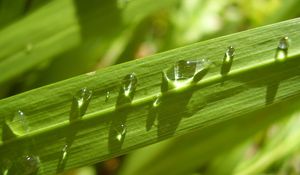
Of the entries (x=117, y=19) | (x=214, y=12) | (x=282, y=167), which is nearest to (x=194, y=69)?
(x=117, y=19)

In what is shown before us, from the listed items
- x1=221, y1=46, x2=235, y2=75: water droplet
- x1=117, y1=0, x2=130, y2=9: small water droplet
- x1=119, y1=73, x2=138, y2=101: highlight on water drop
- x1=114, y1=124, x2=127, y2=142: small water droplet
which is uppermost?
x1=117, y1=0, x2=130, y2=9: small water droplet

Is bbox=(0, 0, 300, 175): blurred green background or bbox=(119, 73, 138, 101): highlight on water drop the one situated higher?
bbox=(0, 0, 300, 175): blurred green background

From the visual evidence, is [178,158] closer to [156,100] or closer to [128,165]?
[128,165]

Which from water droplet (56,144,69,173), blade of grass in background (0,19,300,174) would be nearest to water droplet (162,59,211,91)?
blade of grass in background (0,19,300,174)

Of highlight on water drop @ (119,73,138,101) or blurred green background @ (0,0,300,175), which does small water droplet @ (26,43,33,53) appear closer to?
blurred green background @ (0,0,300,175)

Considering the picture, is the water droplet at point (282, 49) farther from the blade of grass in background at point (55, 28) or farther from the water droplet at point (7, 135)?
the water droplet at point (7, 135)
